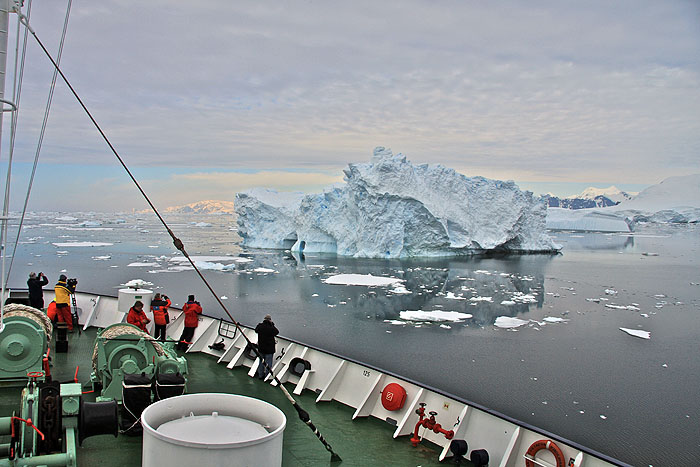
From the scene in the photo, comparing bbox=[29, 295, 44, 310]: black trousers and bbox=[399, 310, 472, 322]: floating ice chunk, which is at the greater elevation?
bbox=[29, 295, 44, 310]: black trousers

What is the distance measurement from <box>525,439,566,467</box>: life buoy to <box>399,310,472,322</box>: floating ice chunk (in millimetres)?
8942

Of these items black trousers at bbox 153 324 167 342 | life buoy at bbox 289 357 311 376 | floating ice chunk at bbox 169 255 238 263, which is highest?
black trousers at bbox 153 324 167 342

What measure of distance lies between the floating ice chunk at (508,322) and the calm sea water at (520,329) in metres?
0.28

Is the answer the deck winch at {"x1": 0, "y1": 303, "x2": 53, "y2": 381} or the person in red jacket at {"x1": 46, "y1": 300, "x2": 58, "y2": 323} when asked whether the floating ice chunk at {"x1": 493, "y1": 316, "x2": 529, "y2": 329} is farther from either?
the deck winch at {"x1": 0, "y1": 303, "x2": 53, "y2": 381}

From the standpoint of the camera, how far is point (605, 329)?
11.6 meters

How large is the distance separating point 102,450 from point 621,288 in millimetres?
18030

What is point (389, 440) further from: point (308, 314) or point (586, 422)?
point (308, 314)

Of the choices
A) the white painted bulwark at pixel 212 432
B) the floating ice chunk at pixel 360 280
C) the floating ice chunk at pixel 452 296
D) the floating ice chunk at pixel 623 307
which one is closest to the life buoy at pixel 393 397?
the white painted bulwark at pixel 212 432

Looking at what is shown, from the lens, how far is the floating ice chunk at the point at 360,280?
58.0 feet

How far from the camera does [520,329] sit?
38.1 ft

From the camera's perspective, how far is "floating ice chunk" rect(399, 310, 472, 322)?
40.5ft

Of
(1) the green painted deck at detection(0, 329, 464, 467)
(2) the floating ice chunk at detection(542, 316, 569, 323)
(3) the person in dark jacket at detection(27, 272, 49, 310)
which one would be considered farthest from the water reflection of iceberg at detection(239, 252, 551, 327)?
(3) the person in dark jacket at detection(27, 272, 49, 310)

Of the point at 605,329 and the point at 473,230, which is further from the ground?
the point at 473,230

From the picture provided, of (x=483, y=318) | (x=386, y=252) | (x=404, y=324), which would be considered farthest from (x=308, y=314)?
(x=386, y=252)
